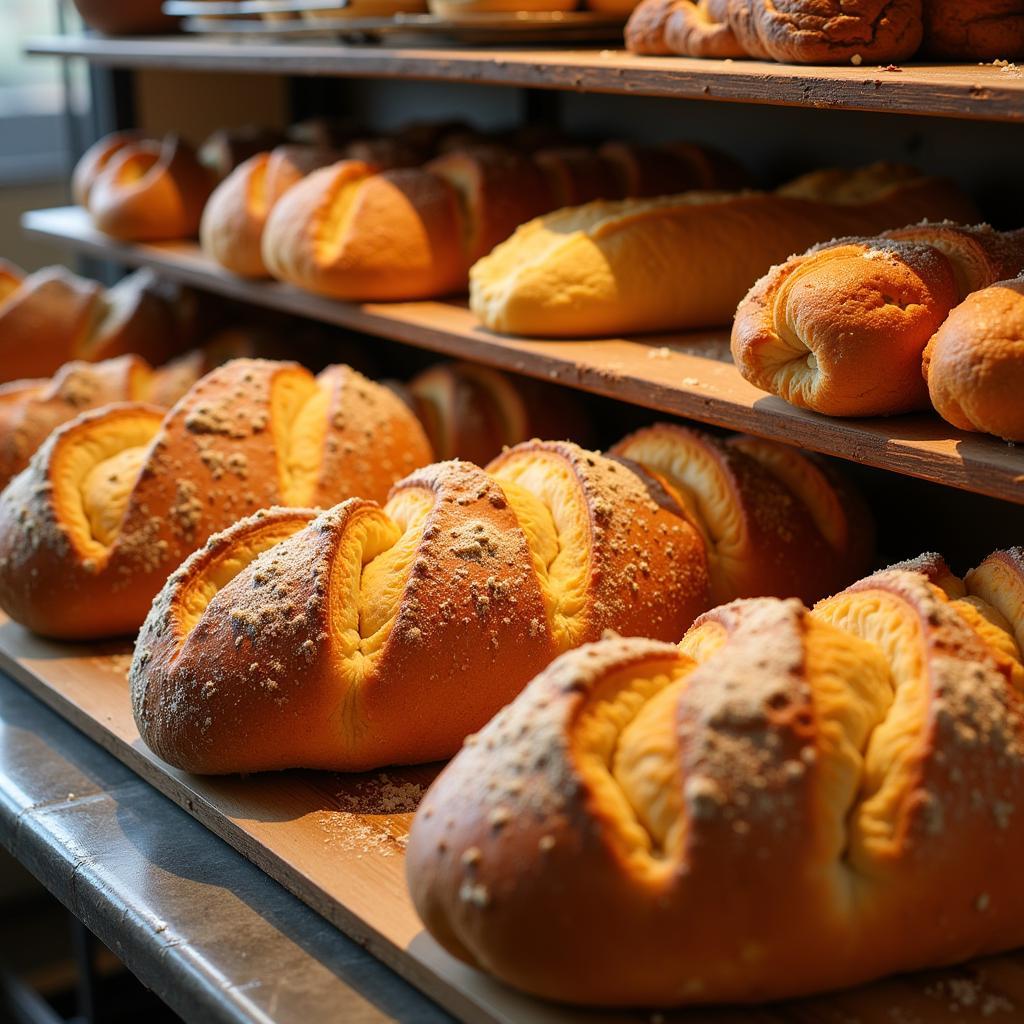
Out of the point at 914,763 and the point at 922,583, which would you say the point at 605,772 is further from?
the point at 922,583

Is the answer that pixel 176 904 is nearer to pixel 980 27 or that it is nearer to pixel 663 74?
pixel 663 74

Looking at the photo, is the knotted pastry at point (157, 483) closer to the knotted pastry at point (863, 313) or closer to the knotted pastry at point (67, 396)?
the knotted pastry at point (67, 396)

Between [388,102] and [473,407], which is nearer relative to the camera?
[473,407]

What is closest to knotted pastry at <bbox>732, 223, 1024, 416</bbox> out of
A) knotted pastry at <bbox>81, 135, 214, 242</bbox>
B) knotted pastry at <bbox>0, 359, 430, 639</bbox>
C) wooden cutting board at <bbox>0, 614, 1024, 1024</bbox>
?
wooden cutting board at <bbox>0, 614, 1024, 1024</bbox>

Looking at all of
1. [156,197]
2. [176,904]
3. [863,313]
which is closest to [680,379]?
[863,313]

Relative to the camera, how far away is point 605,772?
109 cm

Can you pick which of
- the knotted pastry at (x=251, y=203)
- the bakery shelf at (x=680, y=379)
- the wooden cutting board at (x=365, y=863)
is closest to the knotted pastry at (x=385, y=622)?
the wooden cutting board at (x=365, y=863)

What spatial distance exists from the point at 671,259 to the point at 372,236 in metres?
0.48

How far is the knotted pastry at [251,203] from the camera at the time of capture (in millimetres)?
2232

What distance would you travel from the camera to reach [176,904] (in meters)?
1.32

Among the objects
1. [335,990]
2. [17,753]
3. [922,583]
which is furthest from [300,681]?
[922,583]

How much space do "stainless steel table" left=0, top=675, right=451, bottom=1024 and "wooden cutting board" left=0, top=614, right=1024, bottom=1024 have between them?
0.02 meters

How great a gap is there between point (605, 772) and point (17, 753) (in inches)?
34.1

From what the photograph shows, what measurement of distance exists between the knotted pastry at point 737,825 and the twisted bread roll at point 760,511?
0.48 meters
